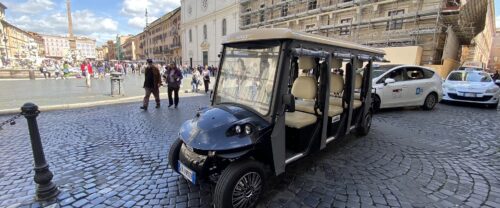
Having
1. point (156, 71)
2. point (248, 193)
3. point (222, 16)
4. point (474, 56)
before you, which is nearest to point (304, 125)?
point (248, 193)

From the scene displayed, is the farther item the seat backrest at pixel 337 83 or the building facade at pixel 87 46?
the building facade at pixel 87 46

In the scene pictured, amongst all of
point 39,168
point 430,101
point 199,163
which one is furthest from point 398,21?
point 39,168

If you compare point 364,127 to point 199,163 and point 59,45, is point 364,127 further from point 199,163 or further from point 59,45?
point 59,45

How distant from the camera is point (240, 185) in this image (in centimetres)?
275

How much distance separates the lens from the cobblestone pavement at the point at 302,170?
10.1ft

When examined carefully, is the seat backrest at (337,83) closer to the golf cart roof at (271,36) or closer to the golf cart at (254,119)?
the golf cart at (254,119)

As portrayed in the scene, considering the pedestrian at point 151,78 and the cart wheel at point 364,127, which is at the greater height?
the pedestrian at point 151,78

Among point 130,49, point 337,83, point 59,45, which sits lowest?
point 337,83

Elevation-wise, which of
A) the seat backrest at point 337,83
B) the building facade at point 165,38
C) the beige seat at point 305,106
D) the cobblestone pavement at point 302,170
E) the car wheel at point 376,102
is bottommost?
the cobblestone pavement at point 302,170

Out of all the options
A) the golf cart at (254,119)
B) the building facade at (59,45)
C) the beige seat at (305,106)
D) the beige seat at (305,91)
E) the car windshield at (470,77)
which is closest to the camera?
the golf cart at (254,119)

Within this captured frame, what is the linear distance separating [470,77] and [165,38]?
71.6m

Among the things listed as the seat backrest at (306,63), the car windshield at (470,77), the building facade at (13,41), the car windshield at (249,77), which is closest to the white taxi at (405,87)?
the car windshield at (470,77)

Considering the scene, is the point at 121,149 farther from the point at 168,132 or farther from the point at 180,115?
the point at 180,115

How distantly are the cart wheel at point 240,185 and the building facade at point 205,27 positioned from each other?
36.4 m
